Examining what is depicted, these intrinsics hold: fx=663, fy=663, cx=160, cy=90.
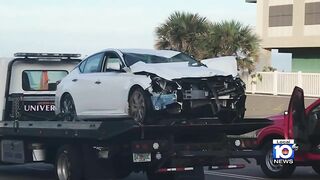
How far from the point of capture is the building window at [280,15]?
42.1m

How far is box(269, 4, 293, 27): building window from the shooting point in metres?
42.1

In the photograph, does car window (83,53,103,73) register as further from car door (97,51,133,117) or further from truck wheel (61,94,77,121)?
truck wheel (61,94,77,121)

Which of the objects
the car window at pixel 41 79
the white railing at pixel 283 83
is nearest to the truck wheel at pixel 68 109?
the car window at pixel 41 79

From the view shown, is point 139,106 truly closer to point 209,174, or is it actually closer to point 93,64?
point 93,64

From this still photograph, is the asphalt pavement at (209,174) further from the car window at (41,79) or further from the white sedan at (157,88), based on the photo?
the white sedan at (157,88)

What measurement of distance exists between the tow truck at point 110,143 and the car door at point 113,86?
0.21 m

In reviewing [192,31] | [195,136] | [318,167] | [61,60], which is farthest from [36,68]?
[192,31]

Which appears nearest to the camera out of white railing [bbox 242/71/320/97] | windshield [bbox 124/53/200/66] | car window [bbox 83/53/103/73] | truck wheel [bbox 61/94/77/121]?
windshield [bbox 124/53/200/66]

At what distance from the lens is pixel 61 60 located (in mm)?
13633

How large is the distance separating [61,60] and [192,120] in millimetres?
4732

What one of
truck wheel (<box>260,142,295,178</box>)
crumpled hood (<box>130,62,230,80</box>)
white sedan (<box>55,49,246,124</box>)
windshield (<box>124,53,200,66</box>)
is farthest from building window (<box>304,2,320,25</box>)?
crumpled hood (<box>130,62,230,80</box>)

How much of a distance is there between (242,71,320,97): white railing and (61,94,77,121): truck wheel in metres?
19.8

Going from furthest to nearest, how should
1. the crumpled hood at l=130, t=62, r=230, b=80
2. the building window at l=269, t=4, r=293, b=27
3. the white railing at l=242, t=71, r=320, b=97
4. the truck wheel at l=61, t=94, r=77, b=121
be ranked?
the building window at l=269, t=4, r=293, b=27, the white railing at l=242, t=71, r=320, b=97, the truck wheel at l=61, t=94, r=77, b=121, the crumpled hood at l=130, t=62, r=230, b=80

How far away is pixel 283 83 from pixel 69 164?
22236 mm
